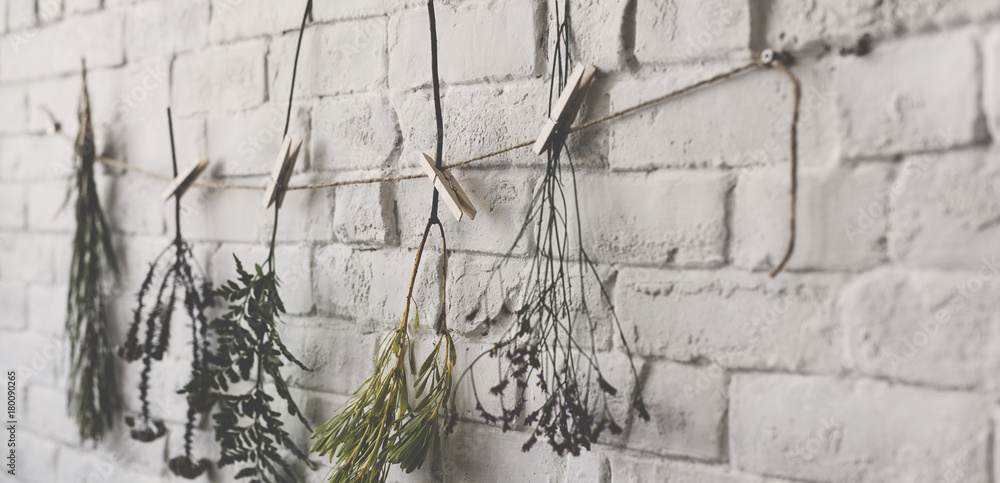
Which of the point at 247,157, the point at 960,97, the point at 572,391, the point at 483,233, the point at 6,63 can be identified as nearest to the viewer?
the point at 960,97

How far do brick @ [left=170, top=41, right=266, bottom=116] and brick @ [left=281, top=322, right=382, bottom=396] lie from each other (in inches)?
17.3

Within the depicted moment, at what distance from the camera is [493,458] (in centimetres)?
100

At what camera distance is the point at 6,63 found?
1.63 m

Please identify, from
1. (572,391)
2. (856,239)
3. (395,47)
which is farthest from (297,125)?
(856,239)

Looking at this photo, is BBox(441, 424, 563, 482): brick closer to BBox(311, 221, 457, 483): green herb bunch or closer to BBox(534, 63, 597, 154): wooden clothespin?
BBox(311, 221, 457, 483): green herb bunch

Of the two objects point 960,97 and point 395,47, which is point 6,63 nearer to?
point 395,47

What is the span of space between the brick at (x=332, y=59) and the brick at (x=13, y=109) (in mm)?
831

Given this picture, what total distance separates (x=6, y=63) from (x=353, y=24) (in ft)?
3.65

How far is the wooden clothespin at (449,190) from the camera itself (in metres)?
0.92

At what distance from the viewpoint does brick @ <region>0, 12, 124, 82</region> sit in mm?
1429

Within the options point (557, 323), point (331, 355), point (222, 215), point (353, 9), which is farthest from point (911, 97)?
point (222, 215)

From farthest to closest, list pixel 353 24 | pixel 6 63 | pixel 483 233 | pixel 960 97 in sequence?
pixel 6 63 → pixel 353 24 → pixel 483 233 → pixel 960 97

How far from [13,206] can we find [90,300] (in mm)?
431

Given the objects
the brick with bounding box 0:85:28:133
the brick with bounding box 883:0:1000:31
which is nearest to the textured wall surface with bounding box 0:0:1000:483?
the brick with bounding box 883:0:1000:31
